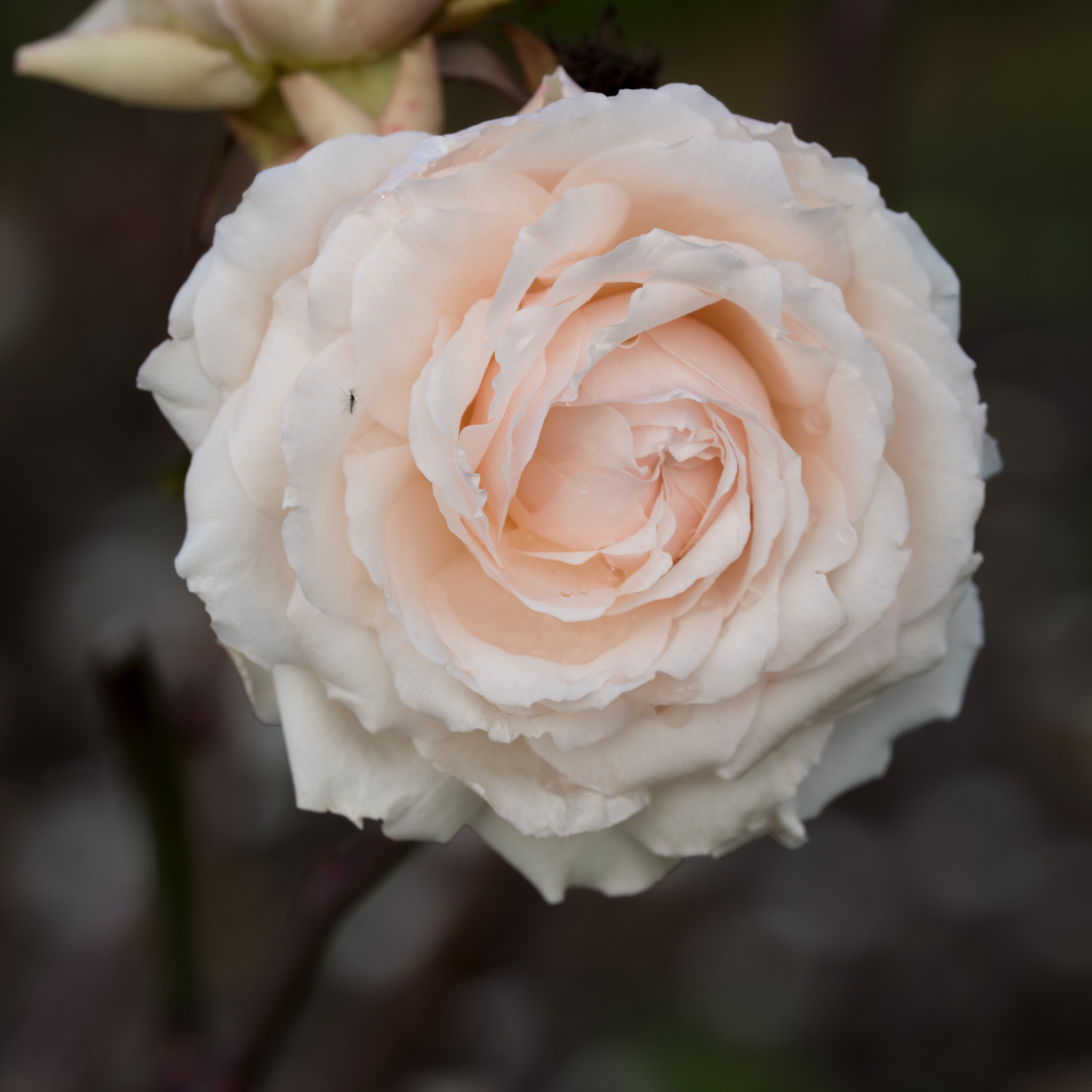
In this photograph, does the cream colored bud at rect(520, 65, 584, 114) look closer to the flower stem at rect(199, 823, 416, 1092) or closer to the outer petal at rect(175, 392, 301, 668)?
the outer petal at rect(175, 392, 301, 668)

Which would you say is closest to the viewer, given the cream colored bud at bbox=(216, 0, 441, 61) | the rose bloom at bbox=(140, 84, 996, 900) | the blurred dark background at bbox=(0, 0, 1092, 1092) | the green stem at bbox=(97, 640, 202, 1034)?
the rose bloom at bbox=(140, 84, 996, 900)

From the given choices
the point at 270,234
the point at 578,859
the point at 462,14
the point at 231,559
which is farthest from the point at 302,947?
the point at 462,14

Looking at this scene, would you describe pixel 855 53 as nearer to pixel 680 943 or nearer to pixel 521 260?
pixel 521 260

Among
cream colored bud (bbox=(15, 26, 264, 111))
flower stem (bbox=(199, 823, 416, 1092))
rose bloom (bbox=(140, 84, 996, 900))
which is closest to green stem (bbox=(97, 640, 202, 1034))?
flower stem (bbox=(199, 823, 416, 1092))

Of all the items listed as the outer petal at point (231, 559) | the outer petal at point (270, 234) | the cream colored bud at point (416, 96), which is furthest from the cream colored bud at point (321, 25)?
the outer petal at point (231, 559)

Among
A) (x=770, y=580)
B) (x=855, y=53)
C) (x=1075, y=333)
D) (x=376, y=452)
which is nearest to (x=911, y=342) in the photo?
(x=770, y=580)

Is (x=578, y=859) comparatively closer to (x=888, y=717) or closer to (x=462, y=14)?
(x=888, y=717)

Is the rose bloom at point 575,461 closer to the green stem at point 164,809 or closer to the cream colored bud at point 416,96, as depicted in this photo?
the cream colored bud at point 416,96
